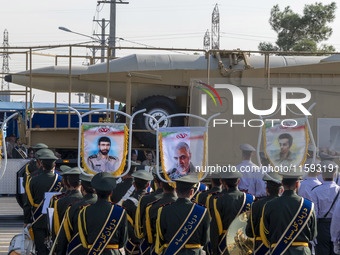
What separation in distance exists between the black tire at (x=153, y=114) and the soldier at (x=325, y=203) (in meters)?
6.29

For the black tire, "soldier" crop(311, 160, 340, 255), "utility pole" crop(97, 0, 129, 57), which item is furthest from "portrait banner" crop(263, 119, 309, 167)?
"utility pole" crop(97, 0, 129, 57)

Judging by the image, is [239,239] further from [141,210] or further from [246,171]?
[246,171]

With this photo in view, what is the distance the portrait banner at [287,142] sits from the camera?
10.9 m

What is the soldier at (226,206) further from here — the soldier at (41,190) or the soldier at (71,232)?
the soldier at (41,190)

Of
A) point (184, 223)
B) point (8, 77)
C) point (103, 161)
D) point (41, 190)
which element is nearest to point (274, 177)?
point (184, 223)

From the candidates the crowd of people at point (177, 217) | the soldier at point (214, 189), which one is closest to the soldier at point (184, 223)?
the crowd of people at point (177, 217)

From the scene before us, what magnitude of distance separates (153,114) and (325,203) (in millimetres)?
6643

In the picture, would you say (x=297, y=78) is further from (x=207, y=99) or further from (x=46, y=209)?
(x=46, y=209)

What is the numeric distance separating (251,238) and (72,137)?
868 cm

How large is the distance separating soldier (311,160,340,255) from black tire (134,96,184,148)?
6295mm

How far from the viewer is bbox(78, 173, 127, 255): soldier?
7.34 m

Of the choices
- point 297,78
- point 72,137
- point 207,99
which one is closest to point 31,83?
point 72,137

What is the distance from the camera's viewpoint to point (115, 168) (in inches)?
395

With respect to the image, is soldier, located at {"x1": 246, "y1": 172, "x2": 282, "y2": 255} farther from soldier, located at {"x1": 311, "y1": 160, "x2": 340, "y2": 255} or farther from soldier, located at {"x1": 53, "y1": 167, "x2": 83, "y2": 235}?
soldier, located at {"x1": 53, "y1": 167, "x2": 83, "y2": 235}
